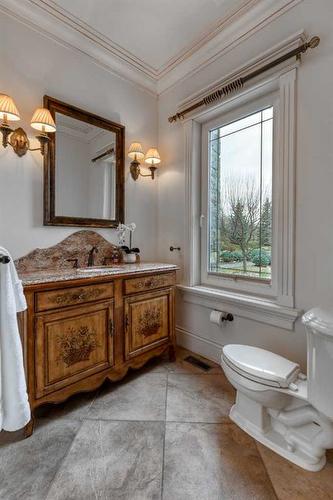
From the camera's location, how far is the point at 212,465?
3.80 feet

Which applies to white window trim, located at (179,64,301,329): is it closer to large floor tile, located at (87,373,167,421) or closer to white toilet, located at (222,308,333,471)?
white toilet, located at (222,308,333,471)

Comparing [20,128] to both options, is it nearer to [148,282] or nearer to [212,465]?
[148,282]

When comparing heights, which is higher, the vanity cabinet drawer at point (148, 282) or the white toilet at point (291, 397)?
the vanity cabinet drawer at point (148, 282)

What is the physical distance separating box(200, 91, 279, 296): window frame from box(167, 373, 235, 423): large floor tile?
28.8 inches

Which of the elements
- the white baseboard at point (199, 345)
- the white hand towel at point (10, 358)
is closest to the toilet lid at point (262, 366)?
the white baseboard at point (199, 345)

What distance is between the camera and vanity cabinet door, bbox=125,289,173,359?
1.79 m

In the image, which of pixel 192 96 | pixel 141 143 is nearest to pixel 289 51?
pixel 192 96

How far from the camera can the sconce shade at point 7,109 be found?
1.49 meters

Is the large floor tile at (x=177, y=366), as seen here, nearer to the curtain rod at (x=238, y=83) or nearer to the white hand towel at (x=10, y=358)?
the white hand towel at (x=10, y=358)

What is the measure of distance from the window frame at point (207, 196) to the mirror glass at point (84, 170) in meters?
0.83

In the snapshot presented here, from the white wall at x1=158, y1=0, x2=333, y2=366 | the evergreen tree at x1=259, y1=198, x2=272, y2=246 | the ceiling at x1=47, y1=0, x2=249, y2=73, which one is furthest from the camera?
the evergreen tree at x1=259, y1=198, x2=272, y2=246

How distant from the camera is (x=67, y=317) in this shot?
1452mm

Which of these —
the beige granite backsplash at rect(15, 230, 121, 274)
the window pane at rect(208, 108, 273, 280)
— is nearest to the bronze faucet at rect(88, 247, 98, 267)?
the beige granite backsplash at rect(15, 230, 121, 274)

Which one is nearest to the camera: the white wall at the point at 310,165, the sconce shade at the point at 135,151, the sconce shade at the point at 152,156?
the white wall at the point at 310,165
